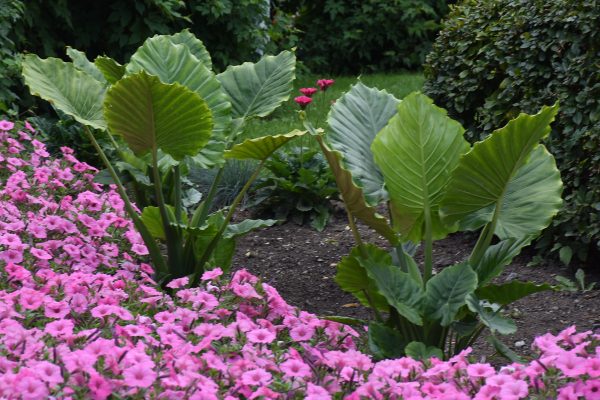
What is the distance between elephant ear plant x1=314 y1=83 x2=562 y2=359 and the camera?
3.22m

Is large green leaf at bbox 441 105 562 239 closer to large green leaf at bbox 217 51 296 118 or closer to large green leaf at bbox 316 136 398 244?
large green leaf at bbox 316 136 398 244

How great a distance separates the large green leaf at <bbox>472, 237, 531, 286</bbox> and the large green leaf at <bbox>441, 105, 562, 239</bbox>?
33mm

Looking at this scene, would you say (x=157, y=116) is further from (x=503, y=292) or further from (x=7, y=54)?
(x=7, y=54)

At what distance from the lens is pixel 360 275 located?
3.49m

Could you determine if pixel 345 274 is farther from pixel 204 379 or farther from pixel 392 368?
pixel 204 379

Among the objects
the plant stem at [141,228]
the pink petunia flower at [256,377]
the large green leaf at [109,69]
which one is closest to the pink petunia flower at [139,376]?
the pink petunia flower at [256,377]

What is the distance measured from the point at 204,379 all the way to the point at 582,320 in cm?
218

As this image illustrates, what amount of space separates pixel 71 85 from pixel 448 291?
1885 mm

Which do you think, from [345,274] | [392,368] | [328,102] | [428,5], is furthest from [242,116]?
[428,5]

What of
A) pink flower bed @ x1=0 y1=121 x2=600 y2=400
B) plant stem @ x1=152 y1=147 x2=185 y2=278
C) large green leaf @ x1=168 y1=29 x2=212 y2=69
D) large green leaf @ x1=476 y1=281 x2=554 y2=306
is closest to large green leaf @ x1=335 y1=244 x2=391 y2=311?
pink flower bed @ x1=0 y1=121 x2=600 y2=400

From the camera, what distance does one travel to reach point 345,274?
3.50 metres

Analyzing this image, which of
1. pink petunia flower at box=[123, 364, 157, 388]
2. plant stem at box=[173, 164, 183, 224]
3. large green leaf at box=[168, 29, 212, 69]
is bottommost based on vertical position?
plant stem at box=[173, 164, 183, 224]

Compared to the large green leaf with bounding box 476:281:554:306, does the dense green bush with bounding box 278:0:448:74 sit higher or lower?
lower

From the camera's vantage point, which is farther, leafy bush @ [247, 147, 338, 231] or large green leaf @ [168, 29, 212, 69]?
leafy bush @ [247, 147, 338, 231]
